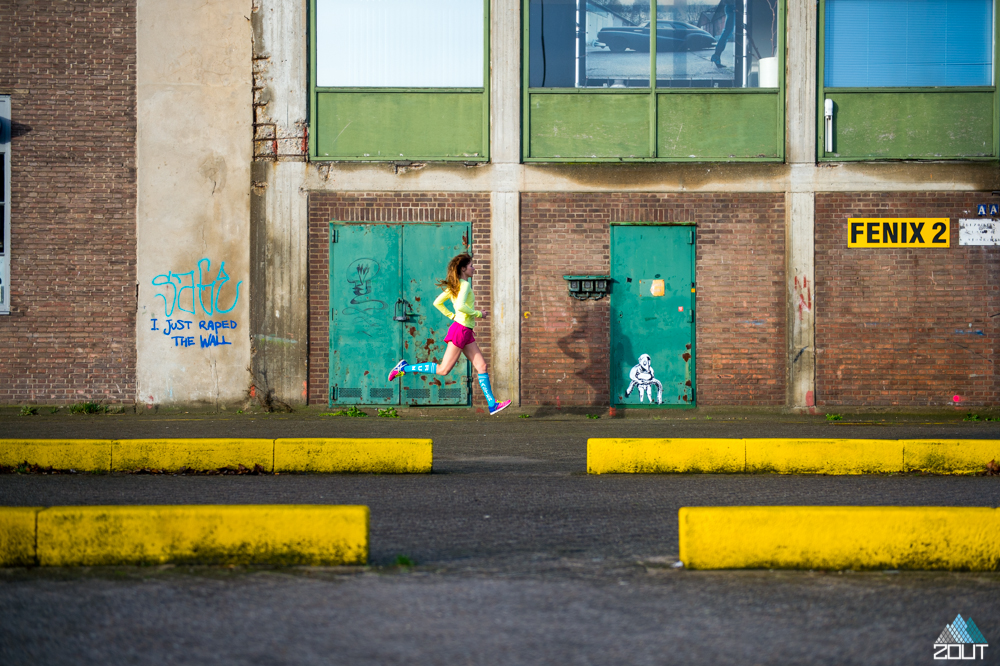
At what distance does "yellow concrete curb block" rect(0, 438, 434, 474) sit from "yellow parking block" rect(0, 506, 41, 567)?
10.5ft

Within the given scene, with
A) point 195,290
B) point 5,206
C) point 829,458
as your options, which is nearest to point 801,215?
point 829,458

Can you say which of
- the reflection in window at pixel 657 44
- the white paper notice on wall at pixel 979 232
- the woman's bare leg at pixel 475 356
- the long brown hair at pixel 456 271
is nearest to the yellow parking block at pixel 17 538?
the long brown hair at pixel 456 271

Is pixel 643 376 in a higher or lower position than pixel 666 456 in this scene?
higher

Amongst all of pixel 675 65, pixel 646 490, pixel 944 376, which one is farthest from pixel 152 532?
pixel 944 376

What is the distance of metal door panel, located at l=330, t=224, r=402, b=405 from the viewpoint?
13297 mm

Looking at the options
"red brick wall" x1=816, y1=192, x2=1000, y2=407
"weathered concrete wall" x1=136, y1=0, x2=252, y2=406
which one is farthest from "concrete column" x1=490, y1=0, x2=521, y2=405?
"red brick wall" x1=816, y1=192, x2=1000, y2=407

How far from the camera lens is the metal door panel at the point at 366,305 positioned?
13297 millimetres

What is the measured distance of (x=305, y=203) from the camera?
13.4 meters

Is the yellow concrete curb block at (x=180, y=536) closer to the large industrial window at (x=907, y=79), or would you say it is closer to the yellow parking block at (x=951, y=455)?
the yellow parking block at (x=951, y=455)

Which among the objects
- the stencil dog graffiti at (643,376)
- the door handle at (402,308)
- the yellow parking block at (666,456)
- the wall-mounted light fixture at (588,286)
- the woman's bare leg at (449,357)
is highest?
the wall-mounted light fixture at (588,286)

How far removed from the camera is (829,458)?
316 inches

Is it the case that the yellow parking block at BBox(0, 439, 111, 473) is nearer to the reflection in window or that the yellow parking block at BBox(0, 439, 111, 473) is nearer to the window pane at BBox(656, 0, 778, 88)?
the reflection in window

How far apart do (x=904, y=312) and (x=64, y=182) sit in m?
12.2

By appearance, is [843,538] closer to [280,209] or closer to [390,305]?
[390,305]
